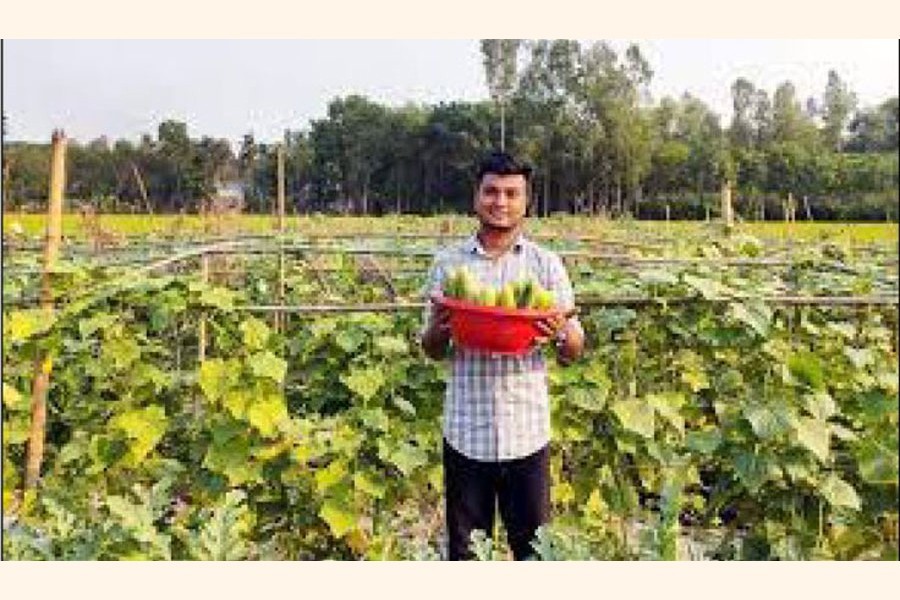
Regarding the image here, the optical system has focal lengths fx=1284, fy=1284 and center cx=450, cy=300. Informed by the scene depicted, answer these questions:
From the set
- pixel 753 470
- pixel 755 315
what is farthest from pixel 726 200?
pixel 753 470

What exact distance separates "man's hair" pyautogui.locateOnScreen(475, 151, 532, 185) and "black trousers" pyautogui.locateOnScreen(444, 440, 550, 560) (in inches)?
28.4

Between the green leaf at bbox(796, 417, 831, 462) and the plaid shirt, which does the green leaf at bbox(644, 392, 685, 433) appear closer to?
the green leaf at bbox(796, 417, 831, 462)

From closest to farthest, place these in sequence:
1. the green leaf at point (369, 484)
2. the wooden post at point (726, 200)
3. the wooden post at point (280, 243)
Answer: the green leaf at point (369, 484), the wooden post at point (280, 243), the wooden post at point (726, 200)

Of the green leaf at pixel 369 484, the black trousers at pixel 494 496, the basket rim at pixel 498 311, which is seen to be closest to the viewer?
the basket rim at pixel 498 311

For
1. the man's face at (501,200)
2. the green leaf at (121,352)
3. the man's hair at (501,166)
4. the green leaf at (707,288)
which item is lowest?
the green leaf at (121,352)

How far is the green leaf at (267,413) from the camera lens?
4.09m

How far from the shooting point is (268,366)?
13.5 ft

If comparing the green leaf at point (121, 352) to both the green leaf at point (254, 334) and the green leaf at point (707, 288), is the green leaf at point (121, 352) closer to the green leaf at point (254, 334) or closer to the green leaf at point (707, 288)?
the green leaf at point (254, 334)

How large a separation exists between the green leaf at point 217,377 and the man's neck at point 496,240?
1.21 m

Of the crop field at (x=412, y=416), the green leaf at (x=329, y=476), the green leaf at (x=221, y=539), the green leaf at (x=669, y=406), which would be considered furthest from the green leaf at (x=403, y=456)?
the green leaf at (x=221, y=539)

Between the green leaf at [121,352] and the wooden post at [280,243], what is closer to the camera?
the green leaf at [121,352]

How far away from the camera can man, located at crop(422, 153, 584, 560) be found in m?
3.24

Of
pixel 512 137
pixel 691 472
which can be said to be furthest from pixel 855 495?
pixel 512 137

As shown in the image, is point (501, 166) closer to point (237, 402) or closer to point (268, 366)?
point (268, 366)
